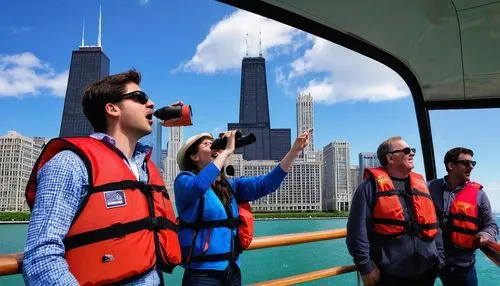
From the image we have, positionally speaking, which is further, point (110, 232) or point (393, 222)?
point (393, 222)

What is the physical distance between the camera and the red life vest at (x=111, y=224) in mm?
1154

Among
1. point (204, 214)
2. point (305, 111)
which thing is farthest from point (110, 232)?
point (305, 111)

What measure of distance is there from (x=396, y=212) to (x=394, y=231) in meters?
0.11

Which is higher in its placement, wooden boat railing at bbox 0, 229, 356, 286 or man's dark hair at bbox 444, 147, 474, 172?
man's dark hair at bbox 444, 147, 474, 172

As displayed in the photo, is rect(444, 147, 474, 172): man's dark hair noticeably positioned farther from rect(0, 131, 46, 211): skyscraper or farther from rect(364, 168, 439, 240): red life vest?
rect(0, 131, 46, 211): skyscraper

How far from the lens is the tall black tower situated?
6688 inches

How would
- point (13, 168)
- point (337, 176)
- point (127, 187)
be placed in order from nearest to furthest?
1. point (127, 187)
2. point (13, 168)
3. point (337, 176)

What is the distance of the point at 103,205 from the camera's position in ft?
3.95

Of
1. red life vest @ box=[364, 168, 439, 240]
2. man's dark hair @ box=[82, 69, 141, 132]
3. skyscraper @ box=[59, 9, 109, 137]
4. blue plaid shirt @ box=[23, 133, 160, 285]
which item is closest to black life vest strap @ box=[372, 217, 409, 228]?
red life vest @ box=[364, 168, 439, 240]

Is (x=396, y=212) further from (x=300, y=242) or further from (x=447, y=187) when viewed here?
(x=447, y=187)

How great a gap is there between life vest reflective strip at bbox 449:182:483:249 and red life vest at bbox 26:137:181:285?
7.00 ft

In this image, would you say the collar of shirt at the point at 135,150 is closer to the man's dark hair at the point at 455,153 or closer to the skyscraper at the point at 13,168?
the man's dark hair at the point at 455,153

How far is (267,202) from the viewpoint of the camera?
121688 millimetres

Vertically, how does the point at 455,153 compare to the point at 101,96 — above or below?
below
